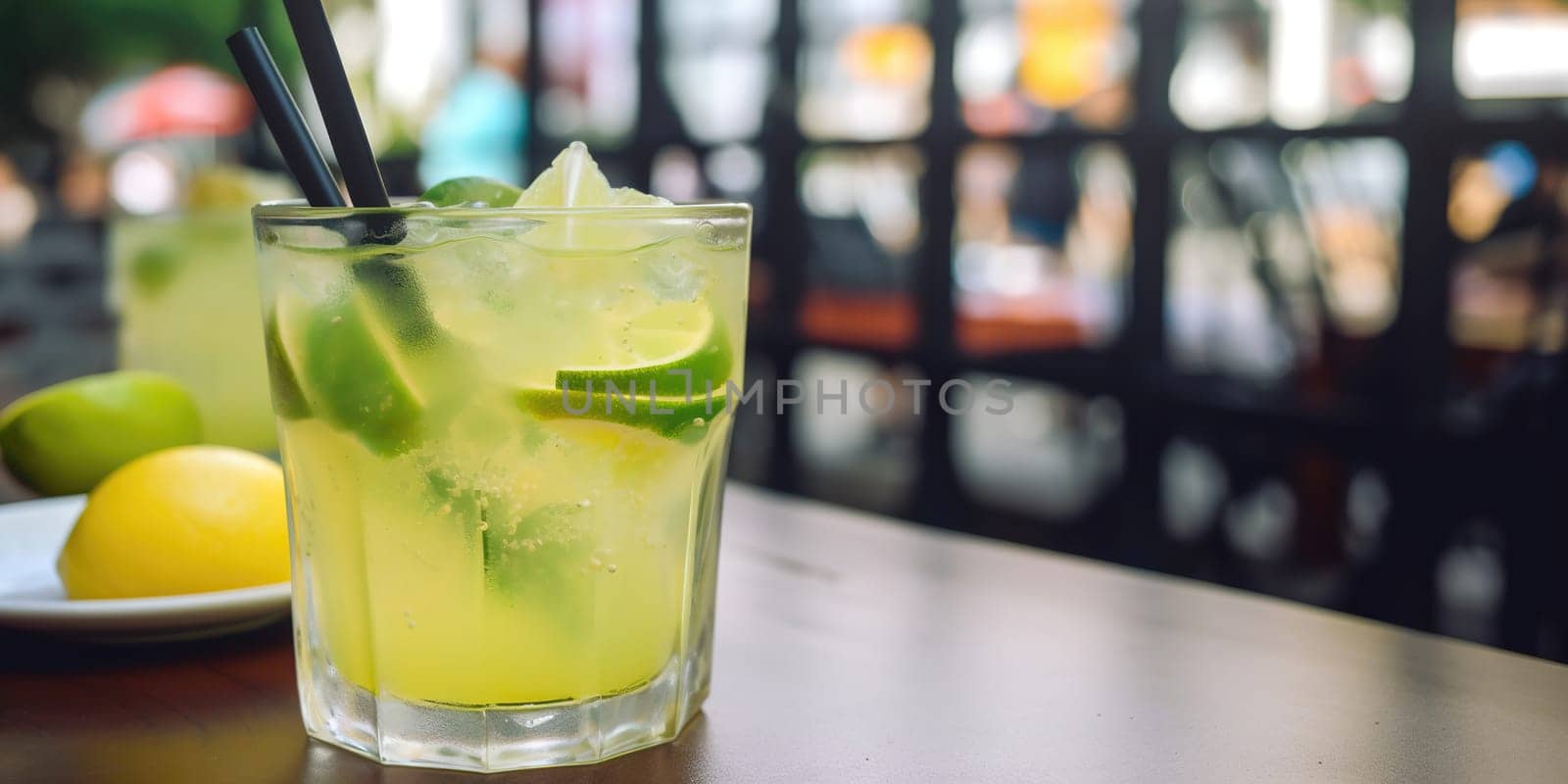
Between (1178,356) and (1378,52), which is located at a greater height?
(1378,52)

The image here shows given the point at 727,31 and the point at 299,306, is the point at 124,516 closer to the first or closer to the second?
the point at 299,306

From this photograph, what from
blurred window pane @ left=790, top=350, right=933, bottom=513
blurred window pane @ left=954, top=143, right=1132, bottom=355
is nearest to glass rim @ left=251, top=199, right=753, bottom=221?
blurred window pane @ left=954, top=143, right=1132, bottom=355

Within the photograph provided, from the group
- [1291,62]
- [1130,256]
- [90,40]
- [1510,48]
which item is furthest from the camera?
[90,40]

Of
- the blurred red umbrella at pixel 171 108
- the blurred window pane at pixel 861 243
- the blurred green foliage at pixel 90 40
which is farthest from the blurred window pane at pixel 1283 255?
the blurred red umbrella at pixel 171 108

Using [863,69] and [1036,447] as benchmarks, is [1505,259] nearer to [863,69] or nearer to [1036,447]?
[1036,447]

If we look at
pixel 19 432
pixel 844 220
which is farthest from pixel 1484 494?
pixel 19 432

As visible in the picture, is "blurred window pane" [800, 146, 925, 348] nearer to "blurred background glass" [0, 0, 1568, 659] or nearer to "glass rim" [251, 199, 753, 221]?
"blurred background glass" [0, 0, 1568, 659]

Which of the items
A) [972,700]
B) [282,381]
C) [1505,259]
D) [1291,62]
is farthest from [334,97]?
[1291,62]
